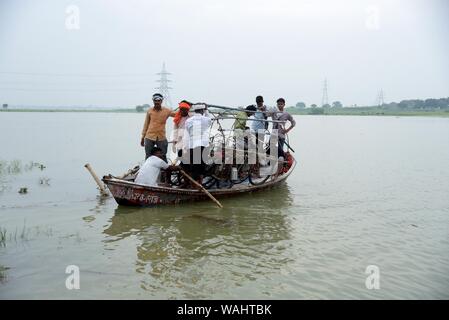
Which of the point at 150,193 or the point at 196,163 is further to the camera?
the point at 196,163

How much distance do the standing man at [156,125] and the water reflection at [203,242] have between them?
1.43 metres

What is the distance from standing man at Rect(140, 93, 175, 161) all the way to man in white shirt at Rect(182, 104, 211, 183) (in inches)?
25.8

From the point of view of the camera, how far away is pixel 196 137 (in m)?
8.20

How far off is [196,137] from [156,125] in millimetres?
1035

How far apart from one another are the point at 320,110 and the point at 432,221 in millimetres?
94585

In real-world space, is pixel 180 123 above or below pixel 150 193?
above

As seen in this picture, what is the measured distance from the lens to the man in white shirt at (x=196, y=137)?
818 cm
